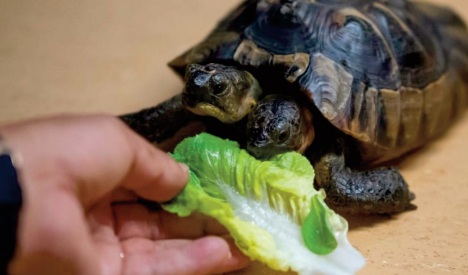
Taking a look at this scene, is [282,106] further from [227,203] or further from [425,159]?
[425,159]

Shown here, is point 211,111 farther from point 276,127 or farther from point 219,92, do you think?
point 276,127

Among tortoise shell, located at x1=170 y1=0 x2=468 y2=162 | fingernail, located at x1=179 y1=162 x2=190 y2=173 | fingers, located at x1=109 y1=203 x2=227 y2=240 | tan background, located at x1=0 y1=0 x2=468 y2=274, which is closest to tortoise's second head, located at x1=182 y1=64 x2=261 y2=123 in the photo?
tortoise shell, located at x1=170 y1=0 x2=468 y2=162

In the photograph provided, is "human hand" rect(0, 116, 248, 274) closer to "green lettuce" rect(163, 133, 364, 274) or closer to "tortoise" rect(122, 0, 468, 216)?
"green lettuce" rect(163, 133, 364, 274)

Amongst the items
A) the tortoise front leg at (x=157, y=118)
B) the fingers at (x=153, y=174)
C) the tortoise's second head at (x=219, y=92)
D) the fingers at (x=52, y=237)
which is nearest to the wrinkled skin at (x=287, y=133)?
the tortoise's second head at (x=219, y=92)

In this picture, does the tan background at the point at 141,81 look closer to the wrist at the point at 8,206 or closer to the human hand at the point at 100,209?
the human hand at the point at 100,209

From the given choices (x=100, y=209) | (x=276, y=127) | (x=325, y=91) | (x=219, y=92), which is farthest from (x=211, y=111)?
(x=100, y=209)
